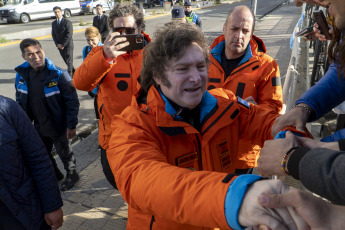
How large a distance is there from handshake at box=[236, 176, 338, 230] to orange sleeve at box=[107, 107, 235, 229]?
90mm

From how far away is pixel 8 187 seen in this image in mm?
1890

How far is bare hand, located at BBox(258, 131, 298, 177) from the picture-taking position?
4.39 feet

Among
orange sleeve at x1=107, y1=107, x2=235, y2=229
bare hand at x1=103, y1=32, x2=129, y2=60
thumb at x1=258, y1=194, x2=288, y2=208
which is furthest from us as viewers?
bare hand at x1=103, y1=32, x2=129, y2=60

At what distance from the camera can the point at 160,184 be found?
111 cm

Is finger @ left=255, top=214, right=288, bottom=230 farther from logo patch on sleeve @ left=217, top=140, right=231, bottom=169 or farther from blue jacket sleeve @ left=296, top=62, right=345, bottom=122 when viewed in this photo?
blue jacket sleeve @ left=296, top=62, right=345, bottom=122

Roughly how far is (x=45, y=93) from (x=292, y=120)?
2880mm

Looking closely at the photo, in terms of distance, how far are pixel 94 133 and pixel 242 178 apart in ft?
15.5

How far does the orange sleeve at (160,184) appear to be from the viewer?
100cm

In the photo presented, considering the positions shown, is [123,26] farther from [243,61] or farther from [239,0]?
[239,0]

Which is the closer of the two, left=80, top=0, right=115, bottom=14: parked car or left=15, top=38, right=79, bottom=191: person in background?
left=15, top=38, right=79, bottom=191: person in background

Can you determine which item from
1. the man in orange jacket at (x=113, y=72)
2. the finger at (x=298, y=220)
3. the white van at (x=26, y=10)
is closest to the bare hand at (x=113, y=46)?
the man in orange jacket at (x=113, y=72)

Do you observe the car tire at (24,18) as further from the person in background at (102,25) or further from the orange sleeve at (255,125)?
the orange sleeve at (255,125)

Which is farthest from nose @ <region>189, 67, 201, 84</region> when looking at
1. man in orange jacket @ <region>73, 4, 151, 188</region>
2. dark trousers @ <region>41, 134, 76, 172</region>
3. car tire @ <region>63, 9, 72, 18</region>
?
car tire @ <region>63, 9, 72, 18</region>

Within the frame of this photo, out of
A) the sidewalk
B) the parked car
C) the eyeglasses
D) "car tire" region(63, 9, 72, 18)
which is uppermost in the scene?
the parked car
